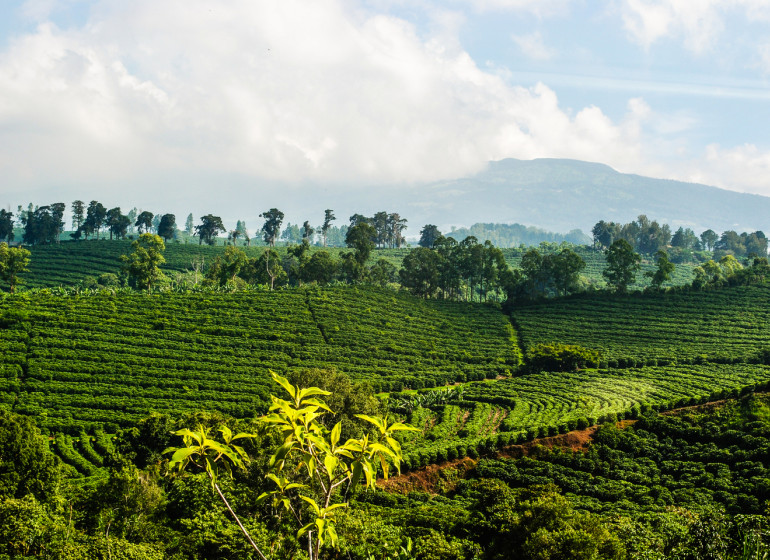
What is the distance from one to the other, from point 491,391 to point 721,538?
33.2m

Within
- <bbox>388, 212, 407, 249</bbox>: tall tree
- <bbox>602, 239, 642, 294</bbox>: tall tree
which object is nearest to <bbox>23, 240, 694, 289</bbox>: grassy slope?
<bbox>388, 212, 407, 249</bbox>: tall tree

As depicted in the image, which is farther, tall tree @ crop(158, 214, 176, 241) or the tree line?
the tree line

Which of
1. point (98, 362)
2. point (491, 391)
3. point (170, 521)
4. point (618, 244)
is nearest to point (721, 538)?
point (170, 521)

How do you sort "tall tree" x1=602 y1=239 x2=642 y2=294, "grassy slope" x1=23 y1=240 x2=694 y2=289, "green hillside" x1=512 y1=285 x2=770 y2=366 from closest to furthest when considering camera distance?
1. "green hillside" x1=512 y1=285 x2=770 y2=366
2. "tall tree" x1=602 y1=239 x2=642 y2=294
3. "grassy slope" x1=23 y1=240 x2=694 y2=289

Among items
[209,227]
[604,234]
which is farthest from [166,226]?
[604,234]

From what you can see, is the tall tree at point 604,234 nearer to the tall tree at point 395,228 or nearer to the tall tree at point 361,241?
the tall tree at point 395,228

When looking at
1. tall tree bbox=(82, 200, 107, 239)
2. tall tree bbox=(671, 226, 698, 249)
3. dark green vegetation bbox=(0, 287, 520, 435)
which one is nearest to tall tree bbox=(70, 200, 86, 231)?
tall tree bbox=(82, 200, 107, 239)

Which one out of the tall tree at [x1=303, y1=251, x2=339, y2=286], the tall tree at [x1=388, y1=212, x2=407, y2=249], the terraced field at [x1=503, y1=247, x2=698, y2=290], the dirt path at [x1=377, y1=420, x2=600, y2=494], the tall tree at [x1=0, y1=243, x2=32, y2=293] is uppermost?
the tall tree at [x1=388, y1=212, x2=407, y2=249]

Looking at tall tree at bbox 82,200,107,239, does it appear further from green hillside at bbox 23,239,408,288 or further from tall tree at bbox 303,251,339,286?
tall tree at bbox 303,251,339,286

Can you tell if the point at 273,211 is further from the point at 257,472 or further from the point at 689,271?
the point at 257,472

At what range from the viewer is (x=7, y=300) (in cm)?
5266

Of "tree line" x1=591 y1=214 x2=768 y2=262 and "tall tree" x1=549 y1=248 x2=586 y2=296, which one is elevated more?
"tree line" x1=591 y1=214 x2=768 y2=262

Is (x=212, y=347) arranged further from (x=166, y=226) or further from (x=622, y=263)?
(x=166, y=226)

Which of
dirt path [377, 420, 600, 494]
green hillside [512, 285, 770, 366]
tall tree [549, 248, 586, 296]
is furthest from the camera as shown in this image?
tall tree [549, 248, 586, 296]
